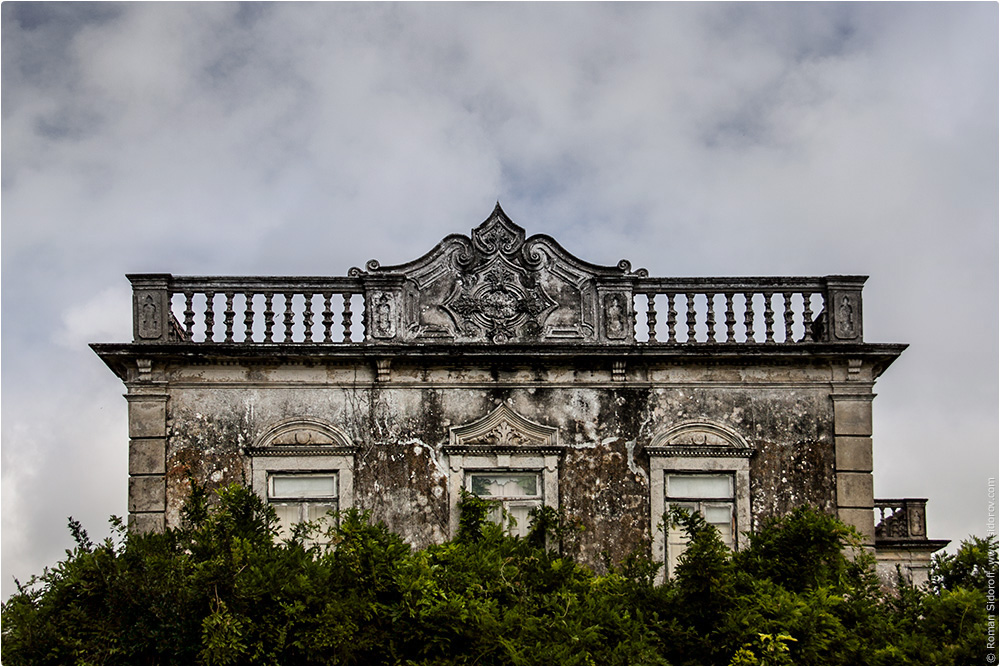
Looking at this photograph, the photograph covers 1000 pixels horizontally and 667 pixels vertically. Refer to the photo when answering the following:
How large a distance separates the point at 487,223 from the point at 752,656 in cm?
687

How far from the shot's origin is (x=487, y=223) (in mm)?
13703

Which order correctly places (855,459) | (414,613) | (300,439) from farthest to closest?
1. (855,459)
2. (300,439)
3. (414,613)

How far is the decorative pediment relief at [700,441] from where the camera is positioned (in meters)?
13.0

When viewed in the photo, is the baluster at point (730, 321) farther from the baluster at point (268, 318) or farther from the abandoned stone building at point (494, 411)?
the baluster at point (268, 318)

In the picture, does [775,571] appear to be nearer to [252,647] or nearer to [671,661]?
[671,661]

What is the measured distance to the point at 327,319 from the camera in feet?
43.9

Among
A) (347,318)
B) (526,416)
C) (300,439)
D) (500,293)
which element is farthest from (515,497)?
(347,318)

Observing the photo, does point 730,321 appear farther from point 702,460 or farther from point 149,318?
point 149,318

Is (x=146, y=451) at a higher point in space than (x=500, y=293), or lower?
lower

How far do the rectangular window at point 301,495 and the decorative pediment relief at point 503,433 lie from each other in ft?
5.02

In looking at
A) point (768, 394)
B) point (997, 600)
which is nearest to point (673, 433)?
point (768, 394)

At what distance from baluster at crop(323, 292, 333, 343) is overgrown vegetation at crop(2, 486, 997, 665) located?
3993 millimetres

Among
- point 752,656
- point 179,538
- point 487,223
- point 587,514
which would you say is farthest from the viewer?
point 487,223

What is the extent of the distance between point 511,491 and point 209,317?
4191mm
